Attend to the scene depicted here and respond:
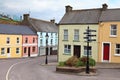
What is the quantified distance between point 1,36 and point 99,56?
25288 millimetres

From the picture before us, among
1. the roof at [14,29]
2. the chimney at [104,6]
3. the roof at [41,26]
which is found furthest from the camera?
the roof at [41,26]

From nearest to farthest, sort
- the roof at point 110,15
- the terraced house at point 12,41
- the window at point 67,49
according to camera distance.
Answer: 1. the roof at point 110,15
2. the window at point 67,49
3. the terraced house at point 12,41

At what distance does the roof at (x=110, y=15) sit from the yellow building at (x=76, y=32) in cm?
104

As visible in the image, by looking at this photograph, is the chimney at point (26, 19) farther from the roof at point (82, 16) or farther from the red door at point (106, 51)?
the red door at point (106, 51)

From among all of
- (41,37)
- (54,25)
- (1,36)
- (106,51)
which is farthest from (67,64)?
(54,25)

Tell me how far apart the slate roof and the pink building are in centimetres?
2210

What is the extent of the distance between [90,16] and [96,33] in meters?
3.78

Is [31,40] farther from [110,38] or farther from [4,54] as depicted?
[110,38]

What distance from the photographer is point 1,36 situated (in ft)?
186

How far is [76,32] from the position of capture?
140 ft

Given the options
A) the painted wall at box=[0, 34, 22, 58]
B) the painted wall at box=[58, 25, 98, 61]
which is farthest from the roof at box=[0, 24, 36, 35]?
the painted wall at box=[58, 25, 98, 61]

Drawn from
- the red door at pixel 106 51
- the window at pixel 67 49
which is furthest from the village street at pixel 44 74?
the window at pixel 67 49

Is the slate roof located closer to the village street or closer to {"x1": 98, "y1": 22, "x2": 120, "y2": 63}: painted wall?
{"x1": 98, "y1": 22, "x2": 120, "y2": 63}: painted wall

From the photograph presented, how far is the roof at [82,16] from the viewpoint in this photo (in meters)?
41.8
